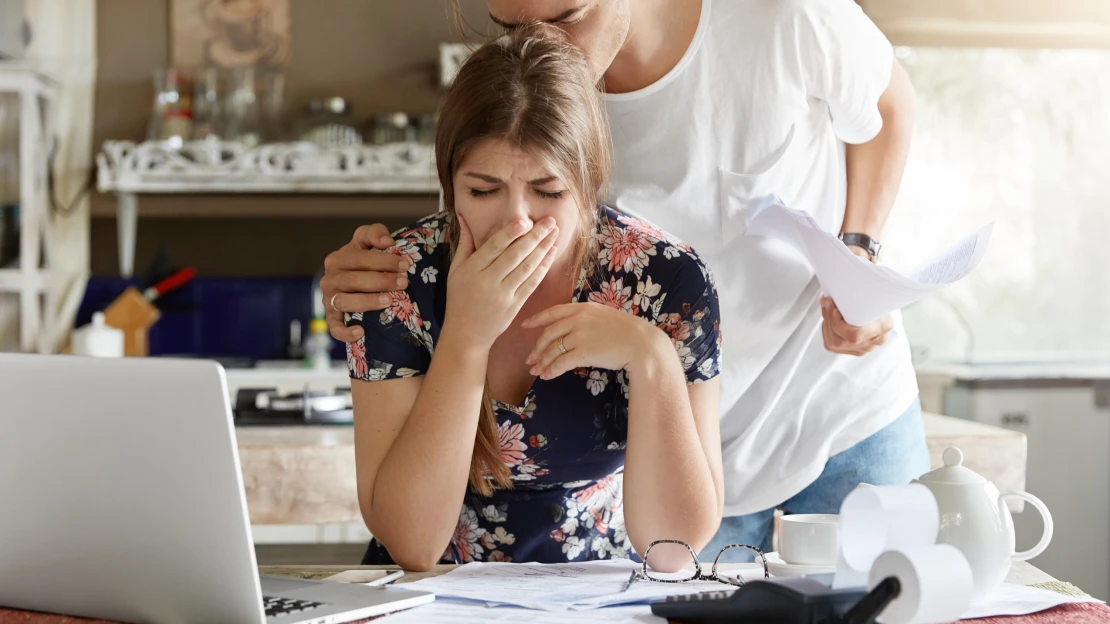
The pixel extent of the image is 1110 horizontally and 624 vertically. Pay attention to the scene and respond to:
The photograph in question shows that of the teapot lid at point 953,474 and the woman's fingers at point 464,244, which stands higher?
the woman's fingers at point 464,244

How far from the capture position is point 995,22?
3.29m

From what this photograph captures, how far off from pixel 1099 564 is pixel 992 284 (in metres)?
0.95

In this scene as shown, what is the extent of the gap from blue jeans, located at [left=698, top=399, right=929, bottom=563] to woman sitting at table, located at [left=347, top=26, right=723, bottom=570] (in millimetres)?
195

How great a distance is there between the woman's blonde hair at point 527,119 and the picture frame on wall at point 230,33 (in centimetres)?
249

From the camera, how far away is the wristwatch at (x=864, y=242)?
1.41 meters

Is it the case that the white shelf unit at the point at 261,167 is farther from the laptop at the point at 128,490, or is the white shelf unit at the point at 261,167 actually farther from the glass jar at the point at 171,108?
the laptop at the point at 128,490

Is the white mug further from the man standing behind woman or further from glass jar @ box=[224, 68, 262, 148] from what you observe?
glass jar @ box=[224, 68, 262, 148]

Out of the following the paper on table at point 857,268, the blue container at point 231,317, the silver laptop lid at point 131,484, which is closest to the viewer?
the silver laptop lid at point 131,484

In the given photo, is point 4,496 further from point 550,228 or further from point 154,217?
point 154,217

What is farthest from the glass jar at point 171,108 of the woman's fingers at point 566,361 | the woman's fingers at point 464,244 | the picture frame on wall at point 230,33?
the woman's fingers at point 566,361

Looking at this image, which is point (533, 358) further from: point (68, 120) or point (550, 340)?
point (68, 120)

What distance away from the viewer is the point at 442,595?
3.05 feet

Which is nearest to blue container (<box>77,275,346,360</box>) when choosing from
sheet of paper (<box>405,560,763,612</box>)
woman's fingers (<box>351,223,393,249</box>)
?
woman's fingers (<box>351,223,393,249</box>)

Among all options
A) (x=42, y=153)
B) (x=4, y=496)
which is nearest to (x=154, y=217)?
(x=42, y=153)
